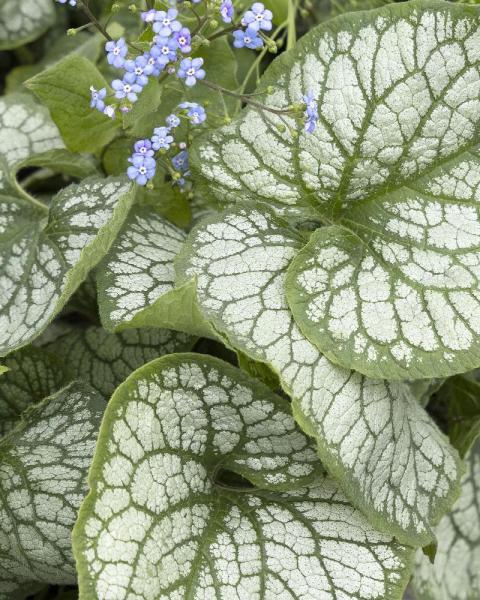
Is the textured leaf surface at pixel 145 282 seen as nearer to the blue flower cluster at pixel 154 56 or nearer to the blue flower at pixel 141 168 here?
the blue flower at pixel 141 168

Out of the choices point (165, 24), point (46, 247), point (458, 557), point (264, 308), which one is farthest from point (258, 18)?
point (458, 557)

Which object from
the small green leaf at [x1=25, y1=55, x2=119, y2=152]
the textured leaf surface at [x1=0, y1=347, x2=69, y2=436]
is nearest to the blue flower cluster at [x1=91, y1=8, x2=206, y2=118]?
the small green leaf at [x1=25, y1=55, x2=119, y2=152]

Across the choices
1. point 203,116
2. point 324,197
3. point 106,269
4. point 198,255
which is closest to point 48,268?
point 106,269

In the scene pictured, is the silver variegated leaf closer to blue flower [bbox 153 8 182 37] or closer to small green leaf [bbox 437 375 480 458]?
blue flower [bbox 153 8 182 37]

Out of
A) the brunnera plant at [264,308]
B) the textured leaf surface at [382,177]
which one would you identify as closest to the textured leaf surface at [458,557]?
the brunnera plant at [264,308]

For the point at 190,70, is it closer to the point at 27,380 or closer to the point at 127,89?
the point at 127,89

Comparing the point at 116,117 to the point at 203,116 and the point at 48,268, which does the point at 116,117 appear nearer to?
the point at 203,116
